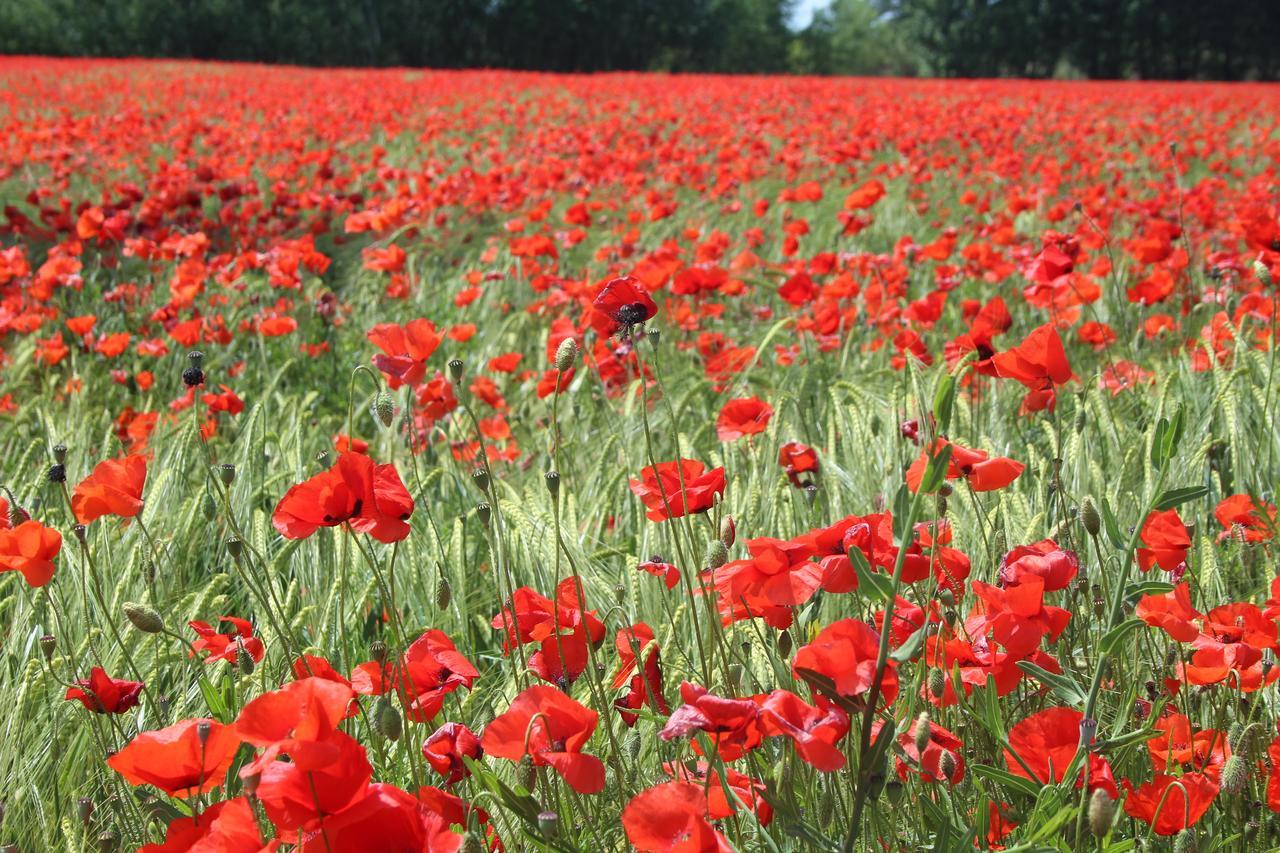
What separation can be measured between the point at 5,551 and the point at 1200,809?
3.86 feet

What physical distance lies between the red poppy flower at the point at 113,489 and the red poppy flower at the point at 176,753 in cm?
41

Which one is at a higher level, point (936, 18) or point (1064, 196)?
point (936, 18)

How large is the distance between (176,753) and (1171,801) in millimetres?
883

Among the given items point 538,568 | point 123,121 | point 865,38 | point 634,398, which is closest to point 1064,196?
point 634,398

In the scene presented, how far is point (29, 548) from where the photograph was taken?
3.62ft

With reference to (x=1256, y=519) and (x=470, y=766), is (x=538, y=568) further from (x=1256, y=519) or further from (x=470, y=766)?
(x=1256, y=519)

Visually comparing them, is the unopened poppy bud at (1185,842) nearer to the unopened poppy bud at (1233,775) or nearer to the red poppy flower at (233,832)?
the unopened poppy bud at (1233,775)

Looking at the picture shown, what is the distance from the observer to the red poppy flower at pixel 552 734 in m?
0.86

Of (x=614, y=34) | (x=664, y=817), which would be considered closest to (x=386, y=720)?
(x=664, y=817)

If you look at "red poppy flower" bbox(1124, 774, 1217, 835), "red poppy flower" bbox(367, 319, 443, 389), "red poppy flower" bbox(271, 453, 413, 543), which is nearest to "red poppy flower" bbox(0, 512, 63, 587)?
"red poppy flower" bbox(271, 453, 413, 543)

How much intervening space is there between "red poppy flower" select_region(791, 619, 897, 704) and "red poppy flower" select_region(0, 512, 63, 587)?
765 millimetres

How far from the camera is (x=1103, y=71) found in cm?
3750

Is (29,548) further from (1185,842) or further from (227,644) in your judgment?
(1185,842)

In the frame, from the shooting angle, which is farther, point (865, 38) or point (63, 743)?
point (865, 38)
